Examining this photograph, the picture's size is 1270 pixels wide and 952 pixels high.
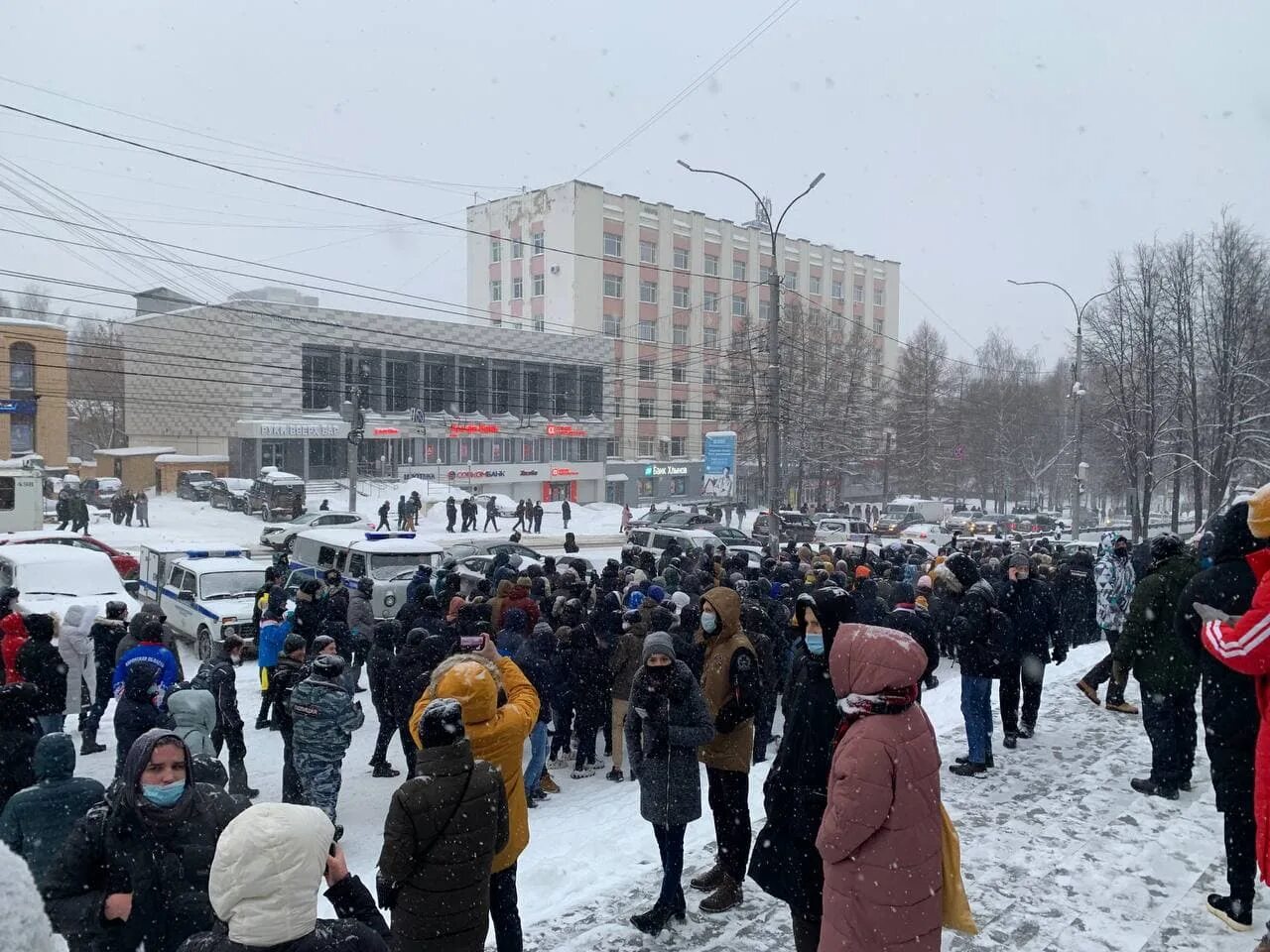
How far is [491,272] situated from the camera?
71.8m

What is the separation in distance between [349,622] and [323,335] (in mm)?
45180

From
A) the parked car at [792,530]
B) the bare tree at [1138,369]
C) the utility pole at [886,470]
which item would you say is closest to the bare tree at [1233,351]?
the bare tree at [1138,369]

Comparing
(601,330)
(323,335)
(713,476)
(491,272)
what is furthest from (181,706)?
(491,272)

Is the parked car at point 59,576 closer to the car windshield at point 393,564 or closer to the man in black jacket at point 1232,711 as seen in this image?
the car windshield at point 393,564

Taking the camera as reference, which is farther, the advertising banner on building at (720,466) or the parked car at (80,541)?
the advertising banner on building at (720,466)

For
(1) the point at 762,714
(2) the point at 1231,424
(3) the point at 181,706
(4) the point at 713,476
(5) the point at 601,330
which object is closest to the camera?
(3) the point at 181,706

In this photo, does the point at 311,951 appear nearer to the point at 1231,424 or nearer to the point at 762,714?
the point at 762,714

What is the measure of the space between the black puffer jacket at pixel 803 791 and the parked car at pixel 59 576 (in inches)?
502

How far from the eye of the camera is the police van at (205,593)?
13383 mm

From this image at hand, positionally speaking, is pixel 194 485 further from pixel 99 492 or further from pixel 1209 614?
pixel 1209 614

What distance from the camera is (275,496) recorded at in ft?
133

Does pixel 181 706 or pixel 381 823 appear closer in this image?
pixel 181 706

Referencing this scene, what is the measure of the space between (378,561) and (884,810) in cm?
1365

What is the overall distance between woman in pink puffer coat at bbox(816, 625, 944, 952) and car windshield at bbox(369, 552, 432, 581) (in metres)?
13.1
